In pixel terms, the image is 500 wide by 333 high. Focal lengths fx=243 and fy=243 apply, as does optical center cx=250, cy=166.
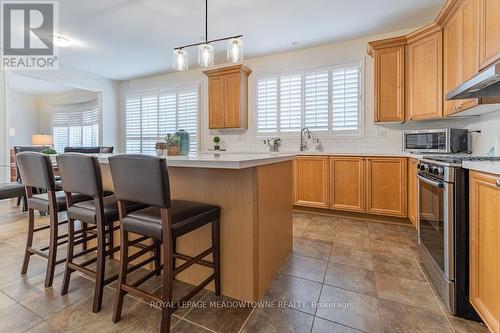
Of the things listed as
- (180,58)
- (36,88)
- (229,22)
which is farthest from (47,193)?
(36,88)

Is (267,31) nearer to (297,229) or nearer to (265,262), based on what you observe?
(297,229)

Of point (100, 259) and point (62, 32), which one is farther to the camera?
point (62, 32)

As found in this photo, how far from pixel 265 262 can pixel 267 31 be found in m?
3.29

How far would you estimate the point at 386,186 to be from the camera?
10.6 ft

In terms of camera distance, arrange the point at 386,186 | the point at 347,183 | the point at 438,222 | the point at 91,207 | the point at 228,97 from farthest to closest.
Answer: the point at 228,97, the point at 347,183, the point at 386,186, the point at 438,222, the point at 91,207

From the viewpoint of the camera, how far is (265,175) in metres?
1.73

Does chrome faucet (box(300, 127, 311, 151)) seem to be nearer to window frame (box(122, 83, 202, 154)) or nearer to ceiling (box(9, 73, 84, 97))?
window frame (box(122, 83, 202, 154))

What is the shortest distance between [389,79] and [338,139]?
111cm

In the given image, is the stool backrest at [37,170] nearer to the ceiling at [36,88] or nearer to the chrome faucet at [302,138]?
the chrome faucet at [302,138]

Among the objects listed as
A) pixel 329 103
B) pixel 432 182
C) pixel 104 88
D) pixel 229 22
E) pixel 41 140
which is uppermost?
pixel 229 22

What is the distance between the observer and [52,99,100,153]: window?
7098 mm

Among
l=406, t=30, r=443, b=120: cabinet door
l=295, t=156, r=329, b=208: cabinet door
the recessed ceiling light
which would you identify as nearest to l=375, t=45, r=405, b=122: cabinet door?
l=406, t=30, r=443, b=120: cabinet door

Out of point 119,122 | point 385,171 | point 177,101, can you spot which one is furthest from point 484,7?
point 119,122
